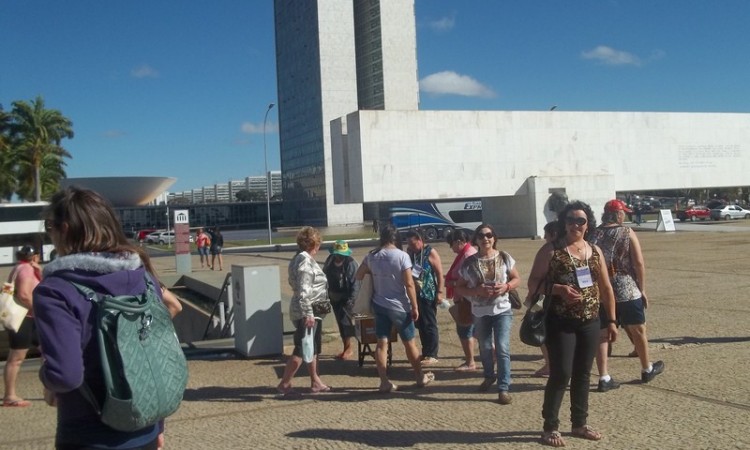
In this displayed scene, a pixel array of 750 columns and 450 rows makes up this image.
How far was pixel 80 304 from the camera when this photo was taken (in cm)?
260

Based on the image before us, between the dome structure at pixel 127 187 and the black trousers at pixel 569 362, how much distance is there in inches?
3979

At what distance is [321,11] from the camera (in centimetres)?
9144

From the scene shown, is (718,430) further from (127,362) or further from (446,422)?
(127,362)

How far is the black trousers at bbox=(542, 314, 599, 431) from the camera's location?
17.2 feet

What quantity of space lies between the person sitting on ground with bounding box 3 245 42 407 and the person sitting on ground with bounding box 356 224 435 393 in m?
3.27

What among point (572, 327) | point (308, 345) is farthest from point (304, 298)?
point (572, 327)

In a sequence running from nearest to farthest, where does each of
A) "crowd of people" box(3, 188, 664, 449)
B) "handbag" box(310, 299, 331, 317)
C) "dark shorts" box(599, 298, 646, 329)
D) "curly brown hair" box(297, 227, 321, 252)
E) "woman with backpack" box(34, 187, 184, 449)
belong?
"woman with backpack" box(34, 187, 184, 449) < "crowd of people" box(3, 188, 664, 449) < "dark shorts" box(599, 298, 646, 329) < "handbag" box(310, 299, 331, 317) < "curly brown hair" box(297, 227, 321, 252)

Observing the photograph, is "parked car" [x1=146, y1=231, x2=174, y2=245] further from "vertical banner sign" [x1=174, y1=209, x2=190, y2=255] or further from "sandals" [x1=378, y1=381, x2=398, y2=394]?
"sandals" [x1=378, y1=381, x2=398, y2=394]

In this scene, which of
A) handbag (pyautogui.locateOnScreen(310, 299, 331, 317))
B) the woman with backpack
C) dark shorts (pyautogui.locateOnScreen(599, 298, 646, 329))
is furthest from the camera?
handbag (pyautogui.locateOnScreen(310, 299, 331, 317))

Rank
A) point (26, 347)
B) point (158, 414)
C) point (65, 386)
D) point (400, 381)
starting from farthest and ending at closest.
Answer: point (400, 381), point (26, 347), point (158, 414), point (65, 386)

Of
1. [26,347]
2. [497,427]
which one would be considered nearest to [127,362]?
[497,427]

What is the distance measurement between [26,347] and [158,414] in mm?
5128

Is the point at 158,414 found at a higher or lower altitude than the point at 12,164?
lower

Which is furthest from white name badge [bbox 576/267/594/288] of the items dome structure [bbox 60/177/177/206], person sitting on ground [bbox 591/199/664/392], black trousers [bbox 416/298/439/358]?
dome structure [bbox 60/177/177/206]
